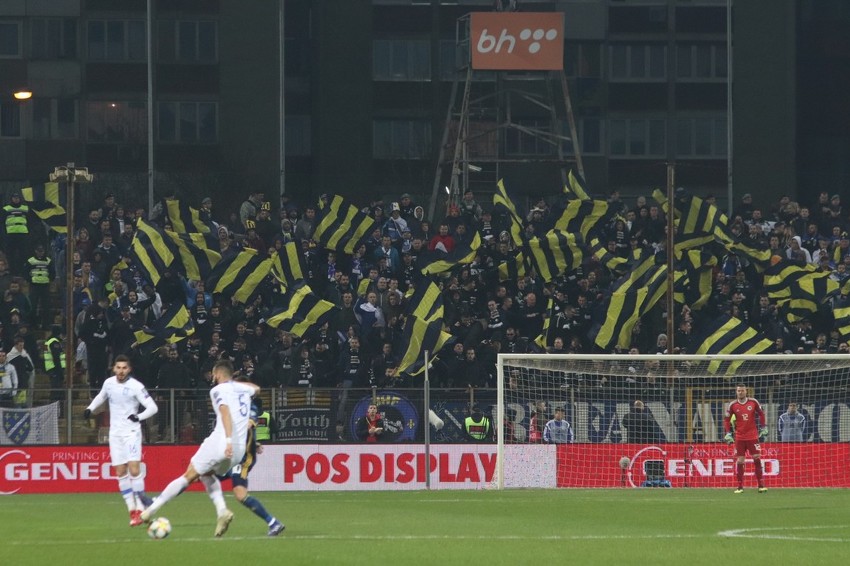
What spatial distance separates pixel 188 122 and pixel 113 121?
3107mm

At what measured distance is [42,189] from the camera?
131 feet

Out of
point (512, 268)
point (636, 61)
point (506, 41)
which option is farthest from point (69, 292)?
point (636, 61)

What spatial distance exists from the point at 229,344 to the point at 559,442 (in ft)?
22.9

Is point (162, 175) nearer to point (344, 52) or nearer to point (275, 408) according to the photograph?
point (344, 52)

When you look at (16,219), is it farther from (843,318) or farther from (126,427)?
(843,318)

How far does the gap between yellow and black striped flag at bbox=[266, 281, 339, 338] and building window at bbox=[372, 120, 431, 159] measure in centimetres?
3664

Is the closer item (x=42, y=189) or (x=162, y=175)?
(x=42, y=189)

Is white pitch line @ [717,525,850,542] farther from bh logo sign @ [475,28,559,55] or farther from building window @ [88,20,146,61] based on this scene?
building window @ [88,20,146,61]

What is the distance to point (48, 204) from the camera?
39.7m

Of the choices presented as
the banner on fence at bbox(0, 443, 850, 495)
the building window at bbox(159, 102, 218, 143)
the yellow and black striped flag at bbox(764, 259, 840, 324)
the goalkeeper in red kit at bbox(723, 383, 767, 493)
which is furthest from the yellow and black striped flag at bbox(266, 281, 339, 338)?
the building window at bbox(159, 102, 218, 143)

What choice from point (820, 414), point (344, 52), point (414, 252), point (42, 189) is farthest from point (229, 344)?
point (344, 52)

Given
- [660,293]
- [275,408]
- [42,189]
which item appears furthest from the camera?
[42,189]

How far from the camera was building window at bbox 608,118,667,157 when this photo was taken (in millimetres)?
71375

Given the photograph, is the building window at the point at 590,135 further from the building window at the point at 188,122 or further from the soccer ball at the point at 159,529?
the soccer ball at the point at 159,529
